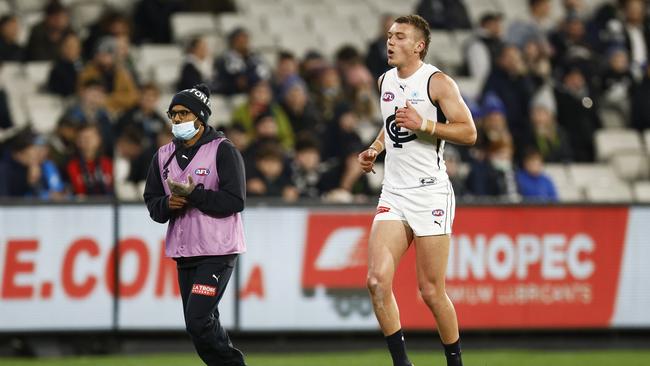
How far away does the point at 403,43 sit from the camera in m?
9.67

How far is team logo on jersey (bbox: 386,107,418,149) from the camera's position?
9.69 metres

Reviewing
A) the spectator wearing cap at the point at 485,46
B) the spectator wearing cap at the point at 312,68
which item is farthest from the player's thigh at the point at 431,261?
the spectator wearing cap at the point at 485,46

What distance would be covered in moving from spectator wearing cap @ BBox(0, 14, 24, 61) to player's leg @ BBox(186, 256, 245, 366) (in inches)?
355

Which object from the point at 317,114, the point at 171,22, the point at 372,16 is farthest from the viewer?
the point at 372,16

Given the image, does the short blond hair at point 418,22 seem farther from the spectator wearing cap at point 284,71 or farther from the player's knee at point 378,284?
the spectator wearing cap at point 284,71

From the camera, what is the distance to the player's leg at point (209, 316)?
9.20 metres

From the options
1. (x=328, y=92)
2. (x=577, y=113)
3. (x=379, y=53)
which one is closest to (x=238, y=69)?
(x=328, y=92)

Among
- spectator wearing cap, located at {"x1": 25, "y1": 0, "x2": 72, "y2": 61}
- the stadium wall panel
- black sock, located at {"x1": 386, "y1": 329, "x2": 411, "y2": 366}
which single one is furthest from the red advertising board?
spectator wearing cap, located at {"x1": 25, "y1": 0, "x2": 72, "y2": 61}

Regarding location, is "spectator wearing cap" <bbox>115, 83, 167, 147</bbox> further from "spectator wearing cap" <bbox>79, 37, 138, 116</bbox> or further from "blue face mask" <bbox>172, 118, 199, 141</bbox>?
"blue face mask" <bbox>172, 118, 199, 141</bbox>

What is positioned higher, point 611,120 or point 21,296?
point 611,120

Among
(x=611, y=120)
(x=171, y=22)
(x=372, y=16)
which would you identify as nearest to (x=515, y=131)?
(x=611, y=120)

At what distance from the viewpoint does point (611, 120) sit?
20.1 m

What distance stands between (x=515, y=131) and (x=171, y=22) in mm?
5181

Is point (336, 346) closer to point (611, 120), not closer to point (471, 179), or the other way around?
point (471, 179)
